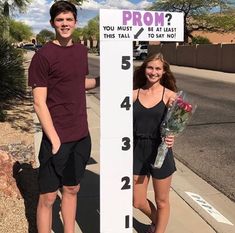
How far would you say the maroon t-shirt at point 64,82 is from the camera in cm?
333

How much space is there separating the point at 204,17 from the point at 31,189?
56.4m

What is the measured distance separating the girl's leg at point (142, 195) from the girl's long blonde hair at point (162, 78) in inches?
30.7

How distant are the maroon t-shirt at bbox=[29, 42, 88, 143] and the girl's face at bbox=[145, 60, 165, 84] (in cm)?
53

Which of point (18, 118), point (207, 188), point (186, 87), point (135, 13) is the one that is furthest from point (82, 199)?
point (186, 87)

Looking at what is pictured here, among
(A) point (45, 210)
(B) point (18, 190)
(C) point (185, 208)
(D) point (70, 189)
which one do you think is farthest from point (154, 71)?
(B) point (18, 190)

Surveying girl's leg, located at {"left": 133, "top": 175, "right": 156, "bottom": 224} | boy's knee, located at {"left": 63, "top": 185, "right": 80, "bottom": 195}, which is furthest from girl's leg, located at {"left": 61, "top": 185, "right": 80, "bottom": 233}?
girl's leg, located at {"left": 133, "top": 175, "right": 156, "bottom": 224}

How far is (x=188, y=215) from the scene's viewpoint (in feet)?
15.8

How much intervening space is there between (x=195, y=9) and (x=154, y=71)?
186ft

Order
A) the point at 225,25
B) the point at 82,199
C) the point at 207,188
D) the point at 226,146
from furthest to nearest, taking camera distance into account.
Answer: the point at 225,25
the point at 226,146
the point at 207,188
the point at 82,199

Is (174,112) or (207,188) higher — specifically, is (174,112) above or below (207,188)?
above

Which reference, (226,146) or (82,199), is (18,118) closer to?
(226,146)

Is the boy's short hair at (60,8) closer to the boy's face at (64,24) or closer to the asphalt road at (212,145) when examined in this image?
the boy's face at (64,24)

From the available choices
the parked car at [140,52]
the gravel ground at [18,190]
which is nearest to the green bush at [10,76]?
the gravel ground at [18,190]

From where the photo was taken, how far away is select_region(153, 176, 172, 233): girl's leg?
3805 mm
